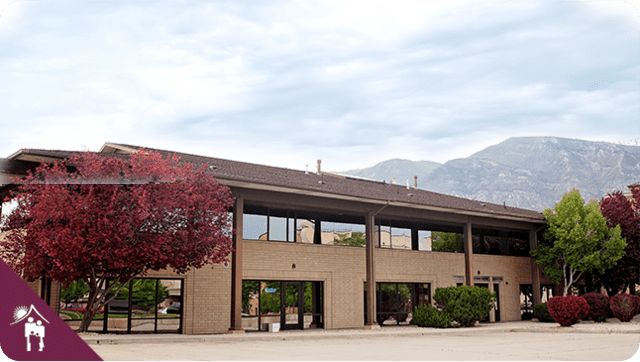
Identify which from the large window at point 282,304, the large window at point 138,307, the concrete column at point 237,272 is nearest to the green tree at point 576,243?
the large window at point 282,304

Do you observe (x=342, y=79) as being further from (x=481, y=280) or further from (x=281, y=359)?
(x=481, y=280)

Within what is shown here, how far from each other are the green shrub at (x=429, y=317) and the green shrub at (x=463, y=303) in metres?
0.36

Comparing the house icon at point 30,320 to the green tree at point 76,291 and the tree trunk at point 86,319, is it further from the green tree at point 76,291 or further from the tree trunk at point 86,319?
the green tree at point 76,291

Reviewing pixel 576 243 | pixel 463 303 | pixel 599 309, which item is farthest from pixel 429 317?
pixel 576 243

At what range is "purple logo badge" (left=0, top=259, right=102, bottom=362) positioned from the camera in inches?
286

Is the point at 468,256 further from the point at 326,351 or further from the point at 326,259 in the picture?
the point at 326,351

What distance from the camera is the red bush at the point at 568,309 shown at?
23375 mm

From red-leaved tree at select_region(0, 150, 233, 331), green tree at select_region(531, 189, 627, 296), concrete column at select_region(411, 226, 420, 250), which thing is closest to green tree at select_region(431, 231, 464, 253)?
concrete column at select_region(411, 226, 420, 250)

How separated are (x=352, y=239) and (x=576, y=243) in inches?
477

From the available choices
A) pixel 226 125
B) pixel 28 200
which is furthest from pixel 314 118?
pixel 28 200

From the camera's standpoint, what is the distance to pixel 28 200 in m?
16.0

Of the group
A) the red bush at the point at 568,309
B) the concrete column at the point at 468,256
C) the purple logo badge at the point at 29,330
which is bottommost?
the red bush at the point at 568,309

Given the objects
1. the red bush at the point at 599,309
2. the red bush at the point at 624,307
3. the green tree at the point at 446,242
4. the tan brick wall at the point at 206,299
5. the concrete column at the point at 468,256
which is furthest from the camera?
the green tree at the point at 446,242

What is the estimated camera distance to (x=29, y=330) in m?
7.35
